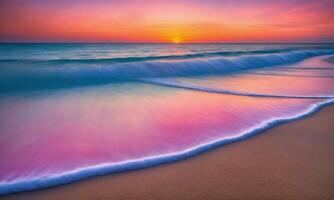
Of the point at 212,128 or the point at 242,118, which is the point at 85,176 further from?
the point at 242,118

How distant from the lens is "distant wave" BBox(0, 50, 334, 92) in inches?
316

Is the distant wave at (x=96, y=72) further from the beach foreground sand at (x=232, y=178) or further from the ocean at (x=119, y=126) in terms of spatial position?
the beach foreground sand at (x=232, y=178)

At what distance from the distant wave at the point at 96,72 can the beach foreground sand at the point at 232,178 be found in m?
6.14

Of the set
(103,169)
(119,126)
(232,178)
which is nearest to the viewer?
(232,178)

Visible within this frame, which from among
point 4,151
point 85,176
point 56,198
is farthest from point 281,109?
point 4,151

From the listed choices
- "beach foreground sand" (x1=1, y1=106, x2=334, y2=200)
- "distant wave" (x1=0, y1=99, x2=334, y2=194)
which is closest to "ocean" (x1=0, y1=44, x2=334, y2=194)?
"distant wave" (x1=0, y1=99, x2=334, y2=194)

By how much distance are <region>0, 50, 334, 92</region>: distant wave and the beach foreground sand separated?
6.14 m

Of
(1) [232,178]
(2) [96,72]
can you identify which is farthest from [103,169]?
(2) [96,72]

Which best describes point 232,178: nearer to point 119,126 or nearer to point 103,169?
point 103,169

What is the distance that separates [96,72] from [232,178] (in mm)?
8868

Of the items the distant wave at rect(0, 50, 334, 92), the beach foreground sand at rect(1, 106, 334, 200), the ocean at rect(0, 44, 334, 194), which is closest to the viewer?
the beach foreground sand at rect(1, 106, 334, 200)

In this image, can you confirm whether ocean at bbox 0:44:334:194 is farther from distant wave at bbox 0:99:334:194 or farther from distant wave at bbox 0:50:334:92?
distant wave at bbox 0:50:334:92

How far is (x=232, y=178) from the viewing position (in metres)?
2.18

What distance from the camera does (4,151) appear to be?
268 cm
